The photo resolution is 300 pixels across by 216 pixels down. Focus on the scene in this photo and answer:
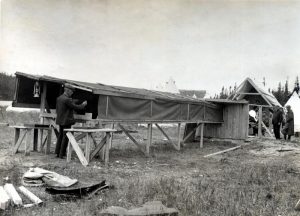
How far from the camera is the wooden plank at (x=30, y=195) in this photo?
23.0 feet

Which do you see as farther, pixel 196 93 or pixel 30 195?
pixel 196 93

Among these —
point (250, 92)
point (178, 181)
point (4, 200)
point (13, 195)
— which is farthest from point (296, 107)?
point (4, 200)

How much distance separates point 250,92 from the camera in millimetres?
28031

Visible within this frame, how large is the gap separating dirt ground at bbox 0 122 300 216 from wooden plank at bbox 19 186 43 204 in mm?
203

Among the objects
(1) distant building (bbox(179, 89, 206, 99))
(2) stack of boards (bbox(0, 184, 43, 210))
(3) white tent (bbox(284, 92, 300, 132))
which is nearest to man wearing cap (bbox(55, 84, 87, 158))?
(2) stack of boards (bbox(0, 184, 43, 210))

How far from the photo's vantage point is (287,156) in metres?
15.4

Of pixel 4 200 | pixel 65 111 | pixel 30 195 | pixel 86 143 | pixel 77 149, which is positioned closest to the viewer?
pixel 4 200

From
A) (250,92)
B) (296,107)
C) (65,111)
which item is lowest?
(65,111)

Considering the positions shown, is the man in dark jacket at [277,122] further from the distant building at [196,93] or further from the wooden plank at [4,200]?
the distant building at [196,93]

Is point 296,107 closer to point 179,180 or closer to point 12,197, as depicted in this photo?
point 179,180

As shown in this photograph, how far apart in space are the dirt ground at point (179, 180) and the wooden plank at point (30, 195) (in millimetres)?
203

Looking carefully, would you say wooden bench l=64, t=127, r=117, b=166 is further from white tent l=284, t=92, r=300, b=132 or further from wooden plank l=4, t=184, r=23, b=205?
white tent l=284, t=92, r=300, b=132

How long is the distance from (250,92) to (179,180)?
1964cm

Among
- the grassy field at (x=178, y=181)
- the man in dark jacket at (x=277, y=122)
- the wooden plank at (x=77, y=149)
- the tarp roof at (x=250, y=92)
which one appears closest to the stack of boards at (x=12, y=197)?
the grassy field at (x=178, y=181)
